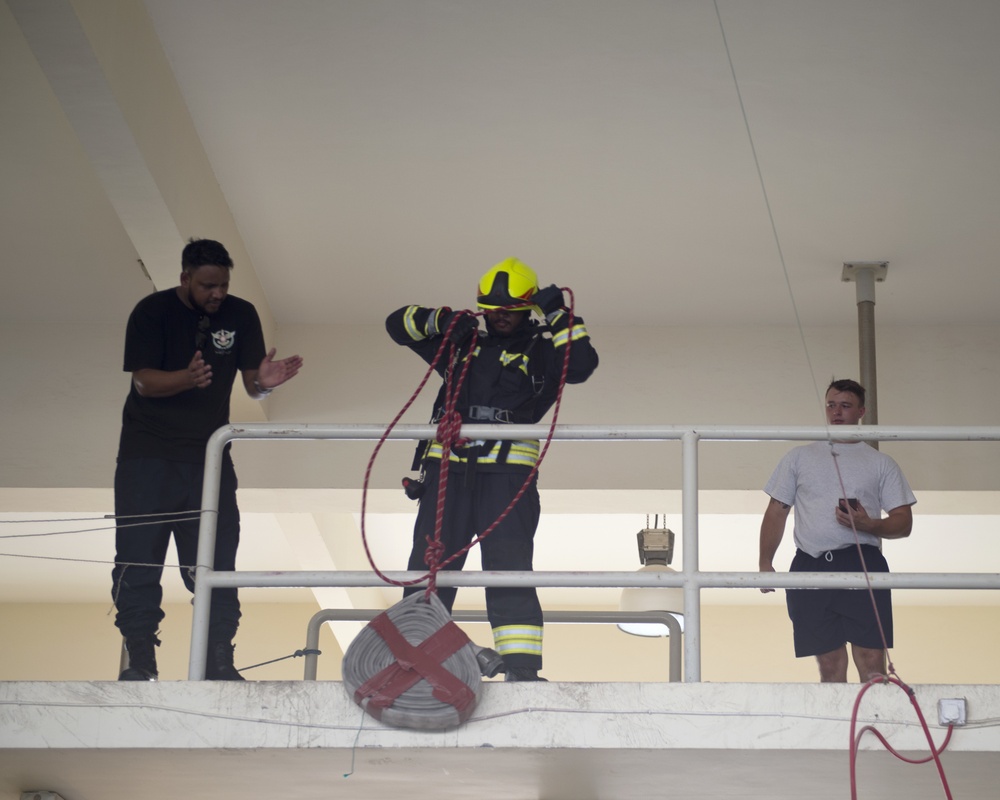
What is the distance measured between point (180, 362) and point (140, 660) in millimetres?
1006

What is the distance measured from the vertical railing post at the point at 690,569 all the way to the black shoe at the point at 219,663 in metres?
1.40

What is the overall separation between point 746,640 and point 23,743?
27.8ft

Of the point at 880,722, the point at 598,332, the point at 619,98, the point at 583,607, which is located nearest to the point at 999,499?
the point at 598,332

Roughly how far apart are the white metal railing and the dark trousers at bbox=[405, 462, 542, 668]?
0.21 meters

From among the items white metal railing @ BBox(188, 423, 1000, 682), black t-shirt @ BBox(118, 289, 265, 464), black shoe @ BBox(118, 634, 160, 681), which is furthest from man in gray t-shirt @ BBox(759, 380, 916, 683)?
black shoe @ BBox(118, 634, 160, 681)

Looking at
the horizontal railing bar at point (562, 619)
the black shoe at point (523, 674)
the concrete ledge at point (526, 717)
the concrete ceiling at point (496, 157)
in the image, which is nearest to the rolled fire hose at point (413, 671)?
the concrete ledge at point (526, 717)

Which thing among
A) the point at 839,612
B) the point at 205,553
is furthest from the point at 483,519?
the point at 839,612

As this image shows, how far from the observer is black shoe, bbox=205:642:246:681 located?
4176 mm

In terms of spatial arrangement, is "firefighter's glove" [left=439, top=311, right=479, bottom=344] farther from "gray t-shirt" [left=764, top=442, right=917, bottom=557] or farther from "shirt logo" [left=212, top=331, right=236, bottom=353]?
"gray t-shirt" [left=764, top=442, right=917, bottom=557]

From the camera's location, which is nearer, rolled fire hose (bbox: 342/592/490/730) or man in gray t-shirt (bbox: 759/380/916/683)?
rolled fire hose (bbox: 342/592/490/730)

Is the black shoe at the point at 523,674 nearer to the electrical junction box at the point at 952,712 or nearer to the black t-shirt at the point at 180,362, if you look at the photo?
the electrical junction box at the point at 952,712

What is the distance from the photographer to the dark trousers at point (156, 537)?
13.7ft

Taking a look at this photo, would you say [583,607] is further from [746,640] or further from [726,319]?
[726,319]

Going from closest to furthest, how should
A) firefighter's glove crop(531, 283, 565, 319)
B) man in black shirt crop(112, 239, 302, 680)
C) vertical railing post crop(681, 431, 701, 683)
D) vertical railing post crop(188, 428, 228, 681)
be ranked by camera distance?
vertical railing post crop(681, 431, 701, 683) < vertical railing post crop(188, 428, 228, 681) < man in black shirt crop(112, 239, 302, 680) < firefighter's glove crop(531, 283, 565, 319)
